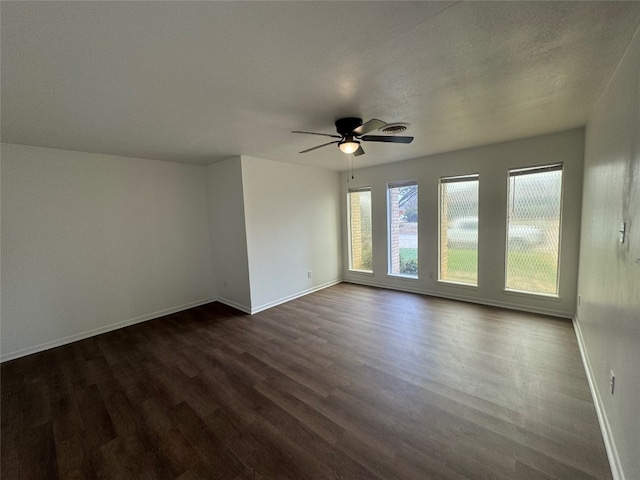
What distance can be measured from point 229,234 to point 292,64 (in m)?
3.20

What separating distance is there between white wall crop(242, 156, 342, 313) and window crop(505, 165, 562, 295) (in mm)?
3153

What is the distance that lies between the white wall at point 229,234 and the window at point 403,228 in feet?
9.30

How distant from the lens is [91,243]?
11.7ft

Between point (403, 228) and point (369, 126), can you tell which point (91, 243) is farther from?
point (403, 228)

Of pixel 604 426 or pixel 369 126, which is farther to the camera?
pixel 369 126

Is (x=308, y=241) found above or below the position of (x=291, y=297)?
above

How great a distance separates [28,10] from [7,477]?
8.57 ft

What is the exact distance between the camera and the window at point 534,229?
3.50 metres

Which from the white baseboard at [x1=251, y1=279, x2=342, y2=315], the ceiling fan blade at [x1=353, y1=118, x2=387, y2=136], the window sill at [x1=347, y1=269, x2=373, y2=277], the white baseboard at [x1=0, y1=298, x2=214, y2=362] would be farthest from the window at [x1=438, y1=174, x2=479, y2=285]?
the white baseboard at [x1=0, y1=298, x2=214, y2=362]

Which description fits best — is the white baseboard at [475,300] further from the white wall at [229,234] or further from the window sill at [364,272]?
the white wall at [229,234]

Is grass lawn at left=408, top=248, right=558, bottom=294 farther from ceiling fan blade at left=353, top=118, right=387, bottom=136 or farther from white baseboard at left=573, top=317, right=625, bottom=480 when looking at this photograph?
ceiling fan blade at left=353, top=118, right=387, bottom=136

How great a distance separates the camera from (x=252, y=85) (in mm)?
1895

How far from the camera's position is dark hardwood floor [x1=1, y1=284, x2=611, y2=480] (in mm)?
1582

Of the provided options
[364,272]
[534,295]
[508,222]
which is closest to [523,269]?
[534,295]
